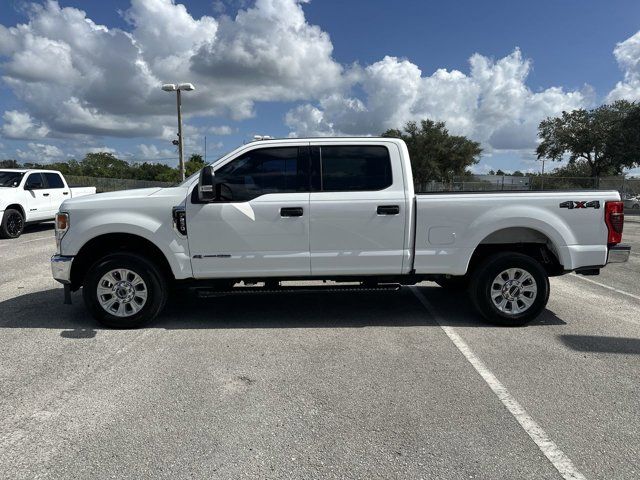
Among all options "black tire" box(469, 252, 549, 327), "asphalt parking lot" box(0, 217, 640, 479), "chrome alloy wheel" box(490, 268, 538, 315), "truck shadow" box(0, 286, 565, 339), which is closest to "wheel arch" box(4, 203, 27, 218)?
"truck shadow" box(0, 286, 565, 339)

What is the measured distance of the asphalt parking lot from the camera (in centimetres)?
284

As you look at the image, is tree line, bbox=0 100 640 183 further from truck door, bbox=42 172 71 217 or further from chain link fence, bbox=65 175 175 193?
truck door, bbox=42 172 71 217

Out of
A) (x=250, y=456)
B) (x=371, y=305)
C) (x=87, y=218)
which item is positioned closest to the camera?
(x=250, y=456)

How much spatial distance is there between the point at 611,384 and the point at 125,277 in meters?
4.59

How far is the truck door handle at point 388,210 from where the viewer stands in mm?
5051

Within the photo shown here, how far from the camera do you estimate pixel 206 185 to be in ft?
15.5

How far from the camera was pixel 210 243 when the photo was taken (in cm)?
Answer: 505

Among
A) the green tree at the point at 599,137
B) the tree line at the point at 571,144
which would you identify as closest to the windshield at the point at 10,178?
the tree line at the point at 571,144

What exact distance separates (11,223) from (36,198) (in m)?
1.15

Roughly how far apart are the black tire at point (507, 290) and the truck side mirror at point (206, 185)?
Answer: 2.94 m

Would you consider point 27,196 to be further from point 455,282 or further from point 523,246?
point 523,246

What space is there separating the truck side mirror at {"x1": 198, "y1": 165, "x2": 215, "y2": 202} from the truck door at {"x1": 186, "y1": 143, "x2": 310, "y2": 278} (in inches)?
3.8

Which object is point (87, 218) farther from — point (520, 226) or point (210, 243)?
point (520, 226)

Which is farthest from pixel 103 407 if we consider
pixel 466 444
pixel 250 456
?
pixel 466 444
